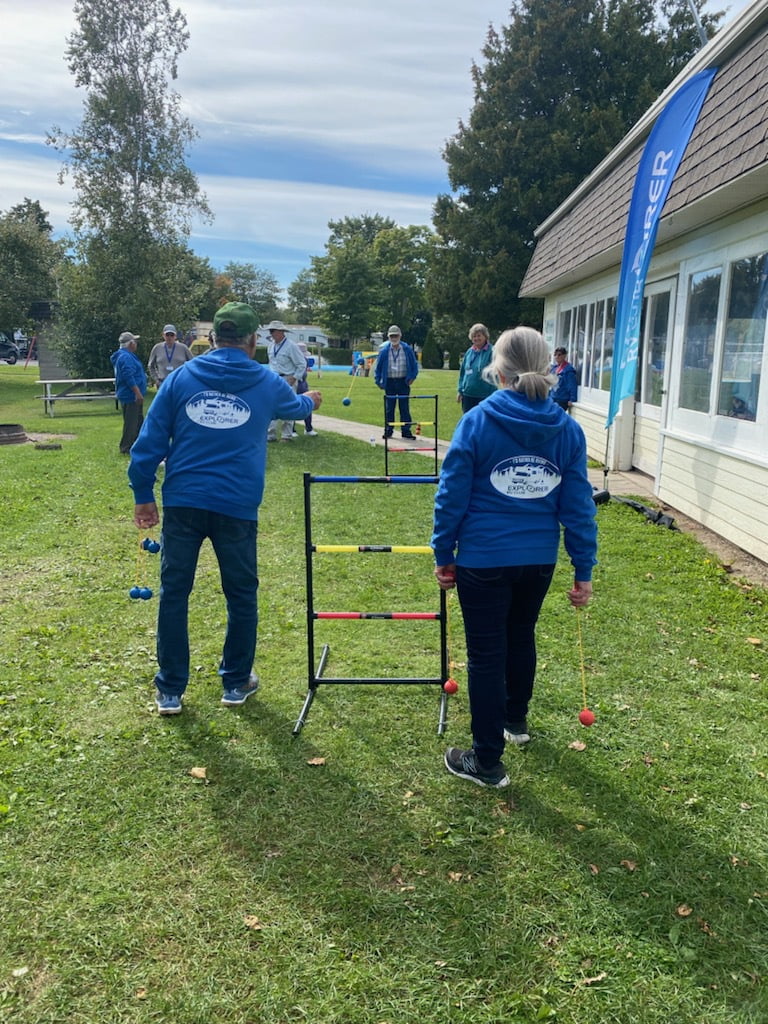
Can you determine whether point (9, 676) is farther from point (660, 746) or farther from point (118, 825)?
point (660, 746)

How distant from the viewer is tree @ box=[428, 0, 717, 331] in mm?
25672

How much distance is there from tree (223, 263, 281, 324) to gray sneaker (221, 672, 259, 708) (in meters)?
93.8

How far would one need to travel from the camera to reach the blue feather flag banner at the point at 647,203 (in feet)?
22.8

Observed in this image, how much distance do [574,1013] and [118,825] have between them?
1899 millimetres

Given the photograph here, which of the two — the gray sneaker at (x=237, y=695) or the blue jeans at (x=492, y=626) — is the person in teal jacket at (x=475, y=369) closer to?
the gray sneaker at (x=237, y=695)

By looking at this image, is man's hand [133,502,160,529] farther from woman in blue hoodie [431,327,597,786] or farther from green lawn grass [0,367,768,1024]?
woman in blue hoodie [431,327,597,786]

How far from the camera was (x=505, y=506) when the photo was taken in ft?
10.3

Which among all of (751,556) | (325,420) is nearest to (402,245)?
(325,420)

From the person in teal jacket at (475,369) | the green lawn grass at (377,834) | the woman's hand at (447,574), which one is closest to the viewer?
the green lawn grass at (377,834)

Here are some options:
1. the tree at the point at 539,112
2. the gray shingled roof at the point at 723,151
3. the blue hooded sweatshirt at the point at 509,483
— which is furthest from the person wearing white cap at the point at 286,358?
the tree at the point at 539,112

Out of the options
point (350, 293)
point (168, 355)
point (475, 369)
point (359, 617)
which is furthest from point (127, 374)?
point (350, 293)

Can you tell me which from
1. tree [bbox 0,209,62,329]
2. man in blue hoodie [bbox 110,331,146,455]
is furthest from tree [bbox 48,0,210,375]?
man in blue hoodie [bbox 110,331,146,455]

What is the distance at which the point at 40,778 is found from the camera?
349 centimetres

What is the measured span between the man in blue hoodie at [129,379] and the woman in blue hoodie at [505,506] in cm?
924
